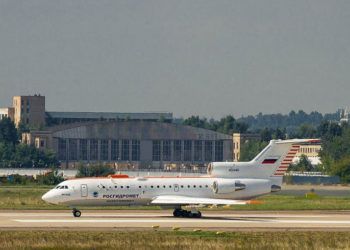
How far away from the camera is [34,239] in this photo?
6594 centimetres

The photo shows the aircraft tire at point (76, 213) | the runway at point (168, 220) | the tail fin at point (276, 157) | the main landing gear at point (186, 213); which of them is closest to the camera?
the runway at point (168, 220)

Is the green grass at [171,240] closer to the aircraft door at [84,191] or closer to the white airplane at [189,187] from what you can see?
the white airplane at [189,187]

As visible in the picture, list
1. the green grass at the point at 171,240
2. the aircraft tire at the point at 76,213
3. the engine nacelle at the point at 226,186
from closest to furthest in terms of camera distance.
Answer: the green grass at the point at 171,240, the aircraft tire at the point at 76,213, the engine nacelle at the point at 226,186

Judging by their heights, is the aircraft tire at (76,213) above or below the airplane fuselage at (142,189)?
below

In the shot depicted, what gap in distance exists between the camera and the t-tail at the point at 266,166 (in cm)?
8875

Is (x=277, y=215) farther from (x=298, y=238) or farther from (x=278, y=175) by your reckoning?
(x=298, y=238)

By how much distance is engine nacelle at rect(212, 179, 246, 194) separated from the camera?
285ft

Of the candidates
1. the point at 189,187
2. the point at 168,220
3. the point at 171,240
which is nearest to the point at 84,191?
the point at 168,220

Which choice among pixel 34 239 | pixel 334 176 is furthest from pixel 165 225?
pixel 334 176

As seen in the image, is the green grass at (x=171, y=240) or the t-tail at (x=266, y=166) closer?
the green grass at (x=171, y=240)

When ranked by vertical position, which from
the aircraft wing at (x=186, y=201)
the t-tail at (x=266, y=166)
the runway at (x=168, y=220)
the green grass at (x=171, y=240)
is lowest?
the green grass at (x=171, y=240)

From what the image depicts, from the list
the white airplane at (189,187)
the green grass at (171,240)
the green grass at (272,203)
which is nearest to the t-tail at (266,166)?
the white airplane at (189,187)

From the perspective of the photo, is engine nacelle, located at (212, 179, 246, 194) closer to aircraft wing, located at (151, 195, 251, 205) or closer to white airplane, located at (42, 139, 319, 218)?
white airplane, located at (42, 139, 319, 218)

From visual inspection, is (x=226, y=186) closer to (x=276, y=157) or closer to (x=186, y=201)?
(x=186, y=201)
